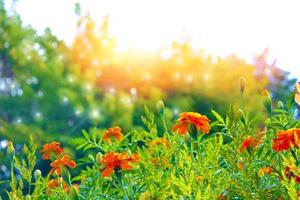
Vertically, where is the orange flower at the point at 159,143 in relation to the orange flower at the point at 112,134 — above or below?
above

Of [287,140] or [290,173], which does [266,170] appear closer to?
[290,173]

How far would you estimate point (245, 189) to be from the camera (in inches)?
64.5

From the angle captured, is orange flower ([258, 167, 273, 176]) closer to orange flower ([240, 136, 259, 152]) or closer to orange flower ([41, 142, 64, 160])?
orange flower ([240, 136, 259, 152])

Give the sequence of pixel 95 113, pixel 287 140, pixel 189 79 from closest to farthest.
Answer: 1. pixel 287 140
2. pixel 95 113
3. pixel 189 79

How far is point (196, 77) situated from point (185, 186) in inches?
330

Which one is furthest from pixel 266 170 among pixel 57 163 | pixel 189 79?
pixel 189 79

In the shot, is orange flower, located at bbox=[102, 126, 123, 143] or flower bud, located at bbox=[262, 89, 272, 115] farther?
orange flower, located at bbox=[102, 126, 123, 143]

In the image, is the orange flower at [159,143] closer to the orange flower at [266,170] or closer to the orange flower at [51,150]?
the orange flower at [266,170]

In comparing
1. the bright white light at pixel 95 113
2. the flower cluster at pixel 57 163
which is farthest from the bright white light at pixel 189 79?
the flower cluster at pixel 57 163

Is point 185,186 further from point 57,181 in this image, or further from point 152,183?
point 57,181

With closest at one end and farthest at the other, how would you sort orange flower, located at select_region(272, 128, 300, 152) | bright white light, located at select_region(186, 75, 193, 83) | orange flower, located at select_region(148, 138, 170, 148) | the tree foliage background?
orange flower, located at select_region(272, 128, 300, 152)
orange flower, located at select_region(148, 138, 170, 148)
the tree foliage background
bright white light, located at select_region(186, 75, 193, 83)

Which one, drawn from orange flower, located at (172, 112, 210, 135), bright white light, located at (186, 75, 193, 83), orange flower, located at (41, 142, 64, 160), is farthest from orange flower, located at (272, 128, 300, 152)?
bright white light, located at (186, 75, 193, 83)

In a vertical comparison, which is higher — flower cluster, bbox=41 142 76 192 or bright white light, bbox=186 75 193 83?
flower cluster, bbox=41 142 76 192

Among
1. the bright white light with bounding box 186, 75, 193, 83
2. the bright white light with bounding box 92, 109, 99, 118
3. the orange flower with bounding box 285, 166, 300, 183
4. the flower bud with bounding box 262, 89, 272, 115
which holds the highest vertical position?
the flower bud with bounding box 262, 89, 272, 115
